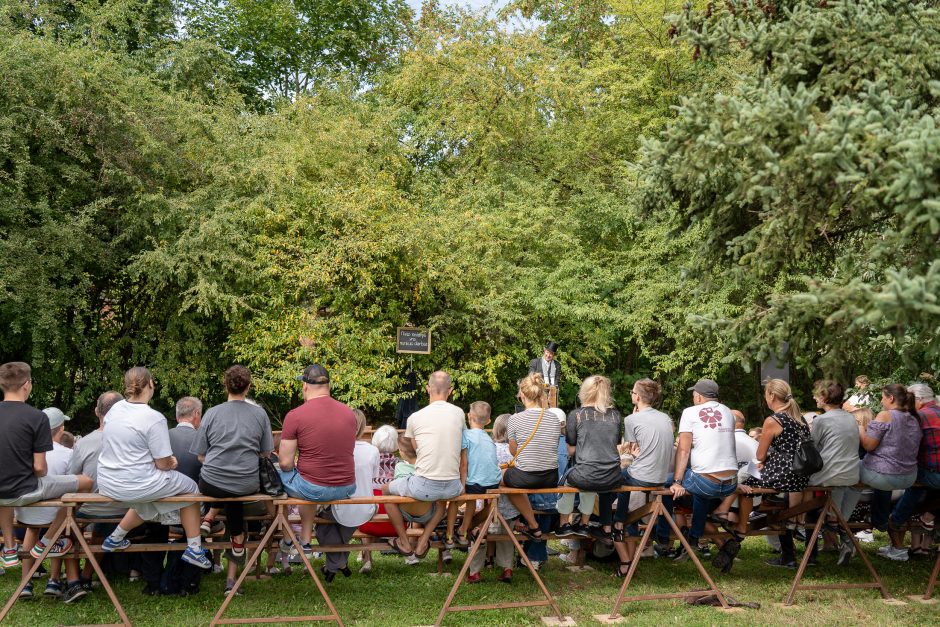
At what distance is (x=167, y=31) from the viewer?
909 inches

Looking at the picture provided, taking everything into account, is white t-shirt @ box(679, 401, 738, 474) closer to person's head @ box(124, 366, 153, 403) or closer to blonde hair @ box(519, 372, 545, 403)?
blonde hair @ box(519, 372, 545, 403)

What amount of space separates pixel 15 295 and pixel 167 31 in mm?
13209

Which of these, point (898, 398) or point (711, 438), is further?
point (898, 398)

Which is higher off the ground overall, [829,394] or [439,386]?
[439,386]

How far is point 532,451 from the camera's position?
22.1 feet

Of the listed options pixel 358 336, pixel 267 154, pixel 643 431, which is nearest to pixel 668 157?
pixel 643 431

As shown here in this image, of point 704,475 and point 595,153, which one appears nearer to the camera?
point 704,475

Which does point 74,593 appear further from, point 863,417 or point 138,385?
point 863,417

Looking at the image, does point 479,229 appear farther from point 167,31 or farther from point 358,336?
point 167,31

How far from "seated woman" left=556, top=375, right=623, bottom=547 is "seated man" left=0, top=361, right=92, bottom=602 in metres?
3.95

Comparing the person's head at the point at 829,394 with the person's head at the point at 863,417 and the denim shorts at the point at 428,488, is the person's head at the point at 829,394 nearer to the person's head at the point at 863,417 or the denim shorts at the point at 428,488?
the person's head at the point at 863,417

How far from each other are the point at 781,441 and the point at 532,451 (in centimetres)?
223

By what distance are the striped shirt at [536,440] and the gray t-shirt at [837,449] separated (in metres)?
2.36

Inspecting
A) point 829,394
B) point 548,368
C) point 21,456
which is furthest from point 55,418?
point 548,368
